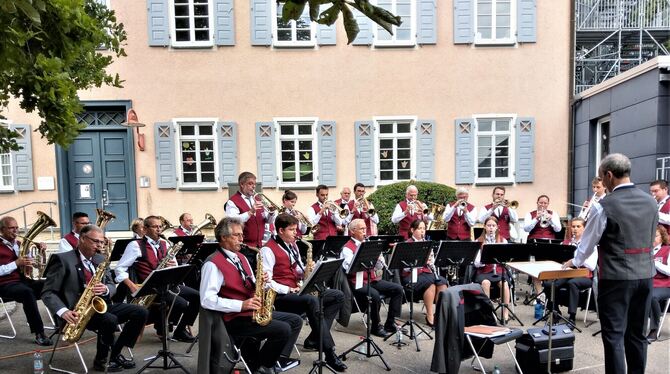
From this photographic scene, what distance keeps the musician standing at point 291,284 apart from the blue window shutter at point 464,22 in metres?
8.81

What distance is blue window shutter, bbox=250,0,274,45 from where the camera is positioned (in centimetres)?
1161

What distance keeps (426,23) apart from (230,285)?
969cm

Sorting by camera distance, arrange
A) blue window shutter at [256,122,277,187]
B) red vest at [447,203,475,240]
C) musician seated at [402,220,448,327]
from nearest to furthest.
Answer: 1. musician seated at [402,220,448,327]
2. red vest at [447,203,475,240]
3. blue window shutter at [256,122,277,187]

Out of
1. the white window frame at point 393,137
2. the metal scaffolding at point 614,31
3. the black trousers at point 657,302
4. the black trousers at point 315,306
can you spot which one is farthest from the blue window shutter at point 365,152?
the black trousers at point 657,302

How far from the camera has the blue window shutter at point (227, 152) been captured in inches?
461

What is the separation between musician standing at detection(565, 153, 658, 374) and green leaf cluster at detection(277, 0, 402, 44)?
271 centimetres

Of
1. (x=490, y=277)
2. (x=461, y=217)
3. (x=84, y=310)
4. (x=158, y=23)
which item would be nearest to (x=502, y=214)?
(x=461, y=217)

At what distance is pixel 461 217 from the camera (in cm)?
812

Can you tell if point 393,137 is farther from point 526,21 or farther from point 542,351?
point 542,351

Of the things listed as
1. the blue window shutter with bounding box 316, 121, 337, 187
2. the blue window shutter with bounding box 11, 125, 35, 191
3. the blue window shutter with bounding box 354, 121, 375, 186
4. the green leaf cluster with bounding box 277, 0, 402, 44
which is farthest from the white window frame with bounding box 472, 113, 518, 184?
the blue window shutter with bounding box 11, 125, 35, 191

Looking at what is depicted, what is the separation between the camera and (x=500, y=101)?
→ 1199cm

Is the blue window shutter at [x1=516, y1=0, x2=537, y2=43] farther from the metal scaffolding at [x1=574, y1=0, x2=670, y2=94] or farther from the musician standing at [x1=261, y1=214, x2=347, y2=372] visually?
the musician standing at [x1=261, y1=214, x2=347, y2=372]

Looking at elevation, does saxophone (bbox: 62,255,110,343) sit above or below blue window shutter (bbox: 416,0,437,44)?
below

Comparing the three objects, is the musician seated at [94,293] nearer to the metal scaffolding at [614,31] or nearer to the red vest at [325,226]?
the red vest at [325,226]
